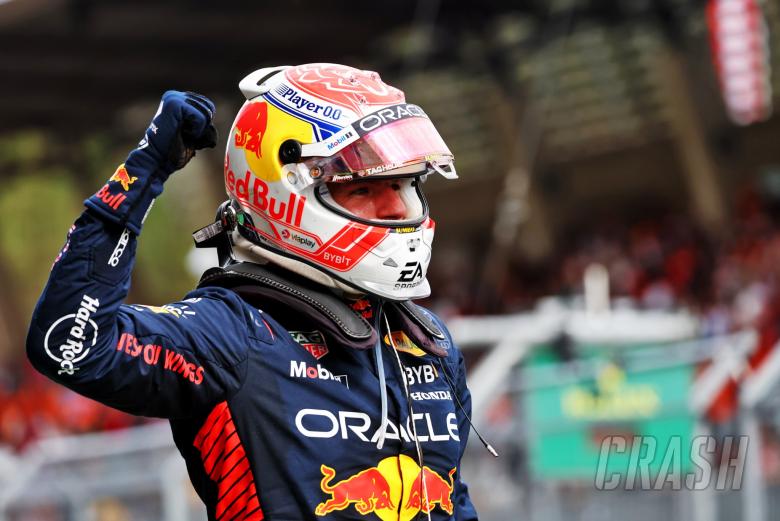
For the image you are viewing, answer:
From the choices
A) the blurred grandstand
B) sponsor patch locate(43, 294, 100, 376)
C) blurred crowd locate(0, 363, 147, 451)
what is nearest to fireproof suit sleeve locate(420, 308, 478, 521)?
sponsor patch locate(43, 294, 100, 376)

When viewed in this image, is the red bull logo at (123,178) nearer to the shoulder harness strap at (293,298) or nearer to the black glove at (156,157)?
the black glove at (156,157)

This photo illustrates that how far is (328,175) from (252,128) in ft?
0.63

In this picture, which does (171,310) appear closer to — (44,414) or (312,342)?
(312,342)

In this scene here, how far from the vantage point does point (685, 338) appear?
834 cm

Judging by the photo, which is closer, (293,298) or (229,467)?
(229,467)

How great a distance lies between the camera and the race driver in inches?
93.2

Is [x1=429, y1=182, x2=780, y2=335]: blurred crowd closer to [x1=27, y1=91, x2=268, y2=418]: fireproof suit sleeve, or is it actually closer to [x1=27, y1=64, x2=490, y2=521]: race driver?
[x1=27, y1=64, x2=490, y2=521]: race driver

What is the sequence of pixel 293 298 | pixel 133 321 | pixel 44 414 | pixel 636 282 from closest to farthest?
pixel 133 321, pixel 293 298, pixel 44 414, pixel 636 282

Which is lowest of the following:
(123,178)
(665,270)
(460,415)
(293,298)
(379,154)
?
(460,415)

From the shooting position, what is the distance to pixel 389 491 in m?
2.62

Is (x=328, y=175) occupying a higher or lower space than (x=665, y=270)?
lower

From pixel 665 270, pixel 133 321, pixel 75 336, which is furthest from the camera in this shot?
pixel 665 270

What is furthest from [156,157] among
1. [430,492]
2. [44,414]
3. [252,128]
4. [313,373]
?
[44,414]

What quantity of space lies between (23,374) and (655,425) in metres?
11.9
